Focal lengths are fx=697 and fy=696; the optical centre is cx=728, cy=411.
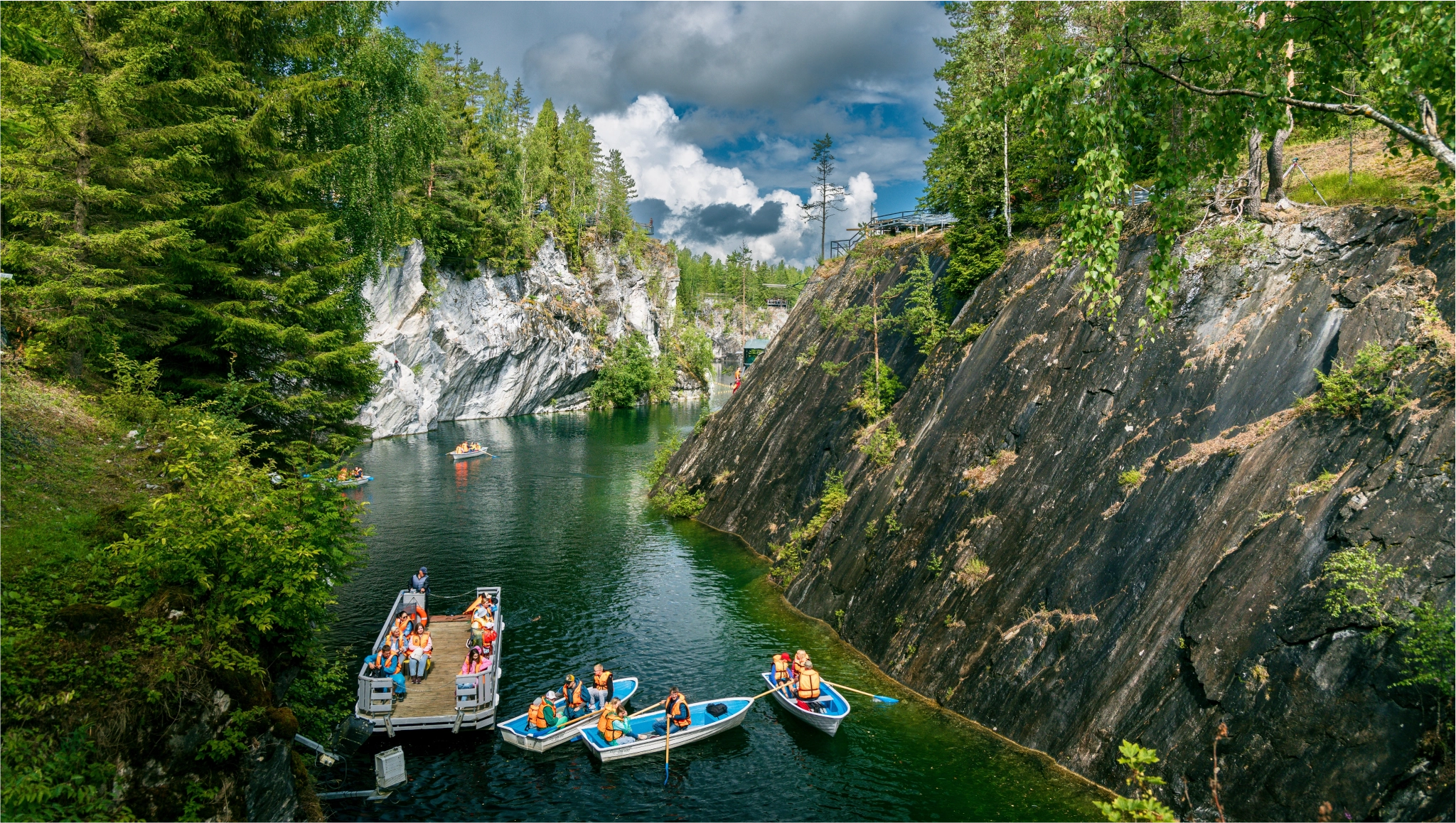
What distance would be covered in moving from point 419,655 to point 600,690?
5482mm

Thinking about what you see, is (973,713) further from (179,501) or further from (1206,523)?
(179,501)

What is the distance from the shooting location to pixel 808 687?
18156mm

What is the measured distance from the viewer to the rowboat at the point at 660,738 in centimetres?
1722

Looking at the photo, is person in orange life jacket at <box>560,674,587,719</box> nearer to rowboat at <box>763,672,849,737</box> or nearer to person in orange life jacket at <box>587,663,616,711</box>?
person in orange life jacket at <box>587,663,616,711</box>

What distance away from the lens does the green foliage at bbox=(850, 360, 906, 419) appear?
3111 centimetres

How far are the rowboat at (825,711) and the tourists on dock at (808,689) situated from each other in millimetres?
101

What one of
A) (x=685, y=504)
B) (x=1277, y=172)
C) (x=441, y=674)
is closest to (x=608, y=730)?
(x=441, y=674)

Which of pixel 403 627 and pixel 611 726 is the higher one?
pixel 403 627

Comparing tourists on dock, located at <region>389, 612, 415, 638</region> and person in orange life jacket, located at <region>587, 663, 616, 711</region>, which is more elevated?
tourists on dock, located at <region>389, 612, 415, 638</region>

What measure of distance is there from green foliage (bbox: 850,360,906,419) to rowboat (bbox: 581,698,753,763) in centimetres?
1587

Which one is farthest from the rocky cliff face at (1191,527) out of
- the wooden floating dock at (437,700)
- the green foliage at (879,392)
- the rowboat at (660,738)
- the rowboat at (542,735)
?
the wooden floating dock at (437,700)

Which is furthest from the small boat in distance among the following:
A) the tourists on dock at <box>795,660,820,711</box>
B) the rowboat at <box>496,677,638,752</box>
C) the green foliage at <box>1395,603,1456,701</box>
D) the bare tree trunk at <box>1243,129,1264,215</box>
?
the green foliage at <box>1395,603,1456,701</box>

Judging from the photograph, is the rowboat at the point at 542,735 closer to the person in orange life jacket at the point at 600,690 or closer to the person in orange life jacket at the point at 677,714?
the person in orange life jacket at the point at 600,690

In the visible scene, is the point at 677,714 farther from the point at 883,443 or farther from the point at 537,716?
the point at 883,443
